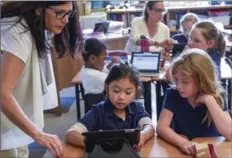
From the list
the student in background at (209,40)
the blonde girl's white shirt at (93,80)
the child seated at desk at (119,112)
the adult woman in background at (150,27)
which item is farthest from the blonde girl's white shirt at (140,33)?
the child seated at desk at (119,112)

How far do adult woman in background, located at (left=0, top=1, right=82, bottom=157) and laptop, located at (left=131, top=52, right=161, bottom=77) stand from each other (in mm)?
1340

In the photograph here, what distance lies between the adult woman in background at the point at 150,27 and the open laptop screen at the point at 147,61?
0.54m

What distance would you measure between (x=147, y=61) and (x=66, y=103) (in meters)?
1.64

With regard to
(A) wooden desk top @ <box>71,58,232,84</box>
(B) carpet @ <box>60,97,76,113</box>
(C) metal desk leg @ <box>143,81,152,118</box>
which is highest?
(A) wooden desk top @ <box>71,58,232,84</box>

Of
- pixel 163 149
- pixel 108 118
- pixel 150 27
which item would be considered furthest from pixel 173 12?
pixel 163 149

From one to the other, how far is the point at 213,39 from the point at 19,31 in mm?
1759

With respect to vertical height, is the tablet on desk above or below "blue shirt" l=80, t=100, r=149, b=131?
above

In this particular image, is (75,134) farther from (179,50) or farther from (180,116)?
(179,50)

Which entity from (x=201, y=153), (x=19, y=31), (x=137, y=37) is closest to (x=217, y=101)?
(x=201, y=153)

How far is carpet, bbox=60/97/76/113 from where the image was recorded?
4202 mm

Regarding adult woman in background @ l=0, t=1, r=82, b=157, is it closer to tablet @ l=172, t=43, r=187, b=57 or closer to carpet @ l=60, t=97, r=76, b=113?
tablet @ l=172, t=43, r=187, b=57

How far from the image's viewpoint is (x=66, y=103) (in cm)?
439

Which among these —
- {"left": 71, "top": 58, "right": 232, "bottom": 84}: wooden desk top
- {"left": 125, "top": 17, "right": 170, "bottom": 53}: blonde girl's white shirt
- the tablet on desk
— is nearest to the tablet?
{"left": 71, "top": 58, "right": 232, "bottom": 84}: wooden desk top

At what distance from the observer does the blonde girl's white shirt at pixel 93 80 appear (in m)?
2.69
